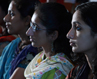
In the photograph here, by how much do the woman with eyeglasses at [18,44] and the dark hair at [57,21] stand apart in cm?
35

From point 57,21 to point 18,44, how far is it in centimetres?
72

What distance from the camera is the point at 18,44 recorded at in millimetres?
2121

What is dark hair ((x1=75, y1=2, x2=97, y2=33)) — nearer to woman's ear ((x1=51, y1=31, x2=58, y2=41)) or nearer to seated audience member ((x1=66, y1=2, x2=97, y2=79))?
seated audience member ((x1=66, y1=2, x2=97, y2=79))

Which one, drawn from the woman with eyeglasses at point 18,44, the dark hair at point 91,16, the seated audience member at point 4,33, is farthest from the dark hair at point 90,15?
the seated audience member at point 4,33

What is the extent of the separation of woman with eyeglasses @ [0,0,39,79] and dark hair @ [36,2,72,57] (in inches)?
13.9

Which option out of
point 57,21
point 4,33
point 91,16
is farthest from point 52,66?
point 4,33

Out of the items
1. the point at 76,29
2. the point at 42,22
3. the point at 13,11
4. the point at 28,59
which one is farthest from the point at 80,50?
the point at 13,11

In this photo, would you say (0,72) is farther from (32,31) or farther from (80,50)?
(80,50)

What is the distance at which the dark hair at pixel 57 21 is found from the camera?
155 cm

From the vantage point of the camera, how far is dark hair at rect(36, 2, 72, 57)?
5.09 feet

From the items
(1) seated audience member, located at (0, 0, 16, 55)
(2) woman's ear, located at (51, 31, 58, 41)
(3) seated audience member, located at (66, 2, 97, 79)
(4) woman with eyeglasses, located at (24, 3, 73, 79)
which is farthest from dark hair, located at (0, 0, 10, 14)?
(3) seated audience member, located at (66, 2, 97, 79)

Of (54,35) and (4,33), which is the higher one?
(54,35)

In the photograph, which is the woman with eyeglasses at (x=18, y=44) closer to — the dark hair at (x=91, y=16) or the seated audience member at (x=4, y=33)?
the seated audience member at (x=4, y=33)

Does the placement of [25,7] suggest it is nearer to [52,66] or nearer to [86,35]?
[52,66]
